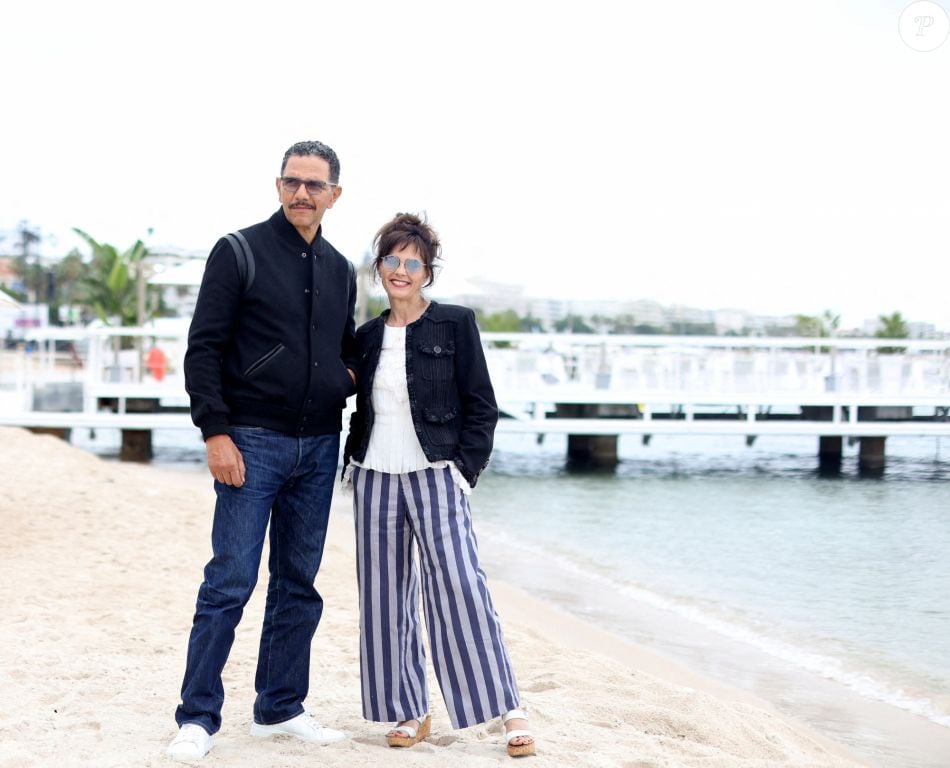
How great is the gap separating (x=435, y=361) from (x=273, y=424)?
0.58m

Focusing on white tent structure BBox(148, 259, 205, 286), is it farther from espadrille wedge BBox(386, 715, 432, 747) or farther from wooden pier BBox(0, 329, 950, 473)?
espadrille wedge BBox(386, 715, 432, 747)

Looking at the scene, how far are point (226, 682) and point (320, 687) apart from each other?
0.40m

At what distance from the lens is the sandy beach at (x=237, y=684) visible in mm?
3703

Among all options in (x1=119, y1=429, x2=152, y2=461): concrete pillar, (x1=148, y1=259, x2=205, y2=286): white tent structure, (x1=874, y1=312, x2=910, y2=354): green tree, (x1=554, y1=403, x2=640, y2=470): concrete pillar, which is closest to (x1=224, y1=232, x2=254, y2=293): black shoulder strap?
(x1=554, y1=403, x2=640, y2=470): concrete pillar

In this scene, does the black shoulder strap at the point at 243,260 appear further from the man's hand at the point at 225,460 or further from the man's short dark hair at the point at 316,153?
the man's hand at the point at 225,460

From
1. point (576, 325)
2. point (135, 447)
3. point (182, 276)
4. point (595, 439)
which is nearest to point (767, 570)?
point (595, 439)

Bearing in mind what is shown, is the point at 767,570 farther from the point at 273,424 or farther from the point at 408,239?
the point at 273,424

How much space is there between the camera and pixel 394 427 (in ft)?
12.3

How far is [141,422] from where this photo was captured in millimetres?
20172

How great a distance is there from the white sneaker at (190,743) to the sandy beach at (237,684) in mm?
36

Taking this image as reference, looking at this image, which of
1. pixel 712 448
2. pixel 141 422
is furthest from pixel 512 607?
pixel 712 448

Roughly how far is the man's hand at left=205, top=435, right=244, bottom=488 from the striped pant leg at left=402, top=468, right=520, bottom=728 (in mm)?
561

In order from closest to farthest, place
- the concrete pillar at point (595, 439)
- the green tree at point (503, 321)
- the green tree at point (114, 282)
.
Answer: the concrete pillar at point (595, 439)
the green tree at point (114, 282)
the green tree at point (503, 321)

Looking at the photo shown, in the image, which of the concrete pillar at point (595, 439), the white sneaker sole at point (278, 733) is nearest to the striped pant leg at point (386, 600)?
the white sneaker sole at point (278, 733)
